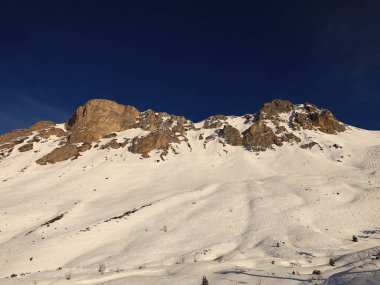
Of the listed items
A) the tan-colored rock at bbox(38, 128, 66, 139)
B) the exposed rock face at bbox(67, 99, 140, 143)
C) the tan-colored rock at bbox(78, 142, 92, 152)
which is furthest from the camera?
the tan-colored rock at bbox(38, 128, 66, 139)

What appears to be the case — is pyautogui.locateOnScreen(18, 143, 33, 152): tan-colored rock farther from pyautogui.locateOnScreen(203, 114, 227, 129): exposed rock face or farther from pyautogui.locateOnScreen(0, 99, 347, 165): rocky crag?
pyautogui.locateOnScreen(203, 114, 227, 129): exposed rock face

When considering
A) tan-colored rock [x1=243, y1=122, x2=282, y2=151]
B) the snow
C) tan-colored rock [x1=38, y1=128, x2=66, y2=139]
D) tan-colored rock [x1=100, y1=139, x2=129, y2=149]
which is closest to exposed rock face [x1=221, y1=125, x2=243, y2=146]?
tan-colored rock [x1=243, y1=122, x2=282, y2=151]

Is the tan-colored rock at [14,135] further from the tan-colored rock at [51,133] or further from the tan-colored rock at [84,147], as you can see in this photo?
the tan-colored rock at [84,147]

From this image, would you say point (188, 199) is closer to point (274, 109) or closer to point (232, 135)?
point (232, 135)

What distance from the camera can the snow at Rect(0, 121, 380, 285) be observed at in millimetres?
14602

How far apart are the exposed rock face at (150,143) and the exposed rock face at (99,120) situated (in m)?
12.7

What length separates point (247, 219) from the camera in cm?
3741

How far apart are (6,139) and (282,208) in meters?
87.1

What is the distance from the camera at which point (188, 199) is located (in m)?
46.8

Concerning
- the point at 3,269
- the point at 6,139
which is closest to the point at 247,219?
the point at 3,269

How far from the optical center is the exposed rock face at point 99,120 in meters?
93.4

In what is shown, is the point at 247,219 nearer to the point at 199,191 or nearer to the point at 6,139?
the point at 199,191

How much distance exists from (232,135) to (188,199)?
5047 cm

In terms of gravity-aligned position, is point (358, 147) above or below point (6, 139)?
below
